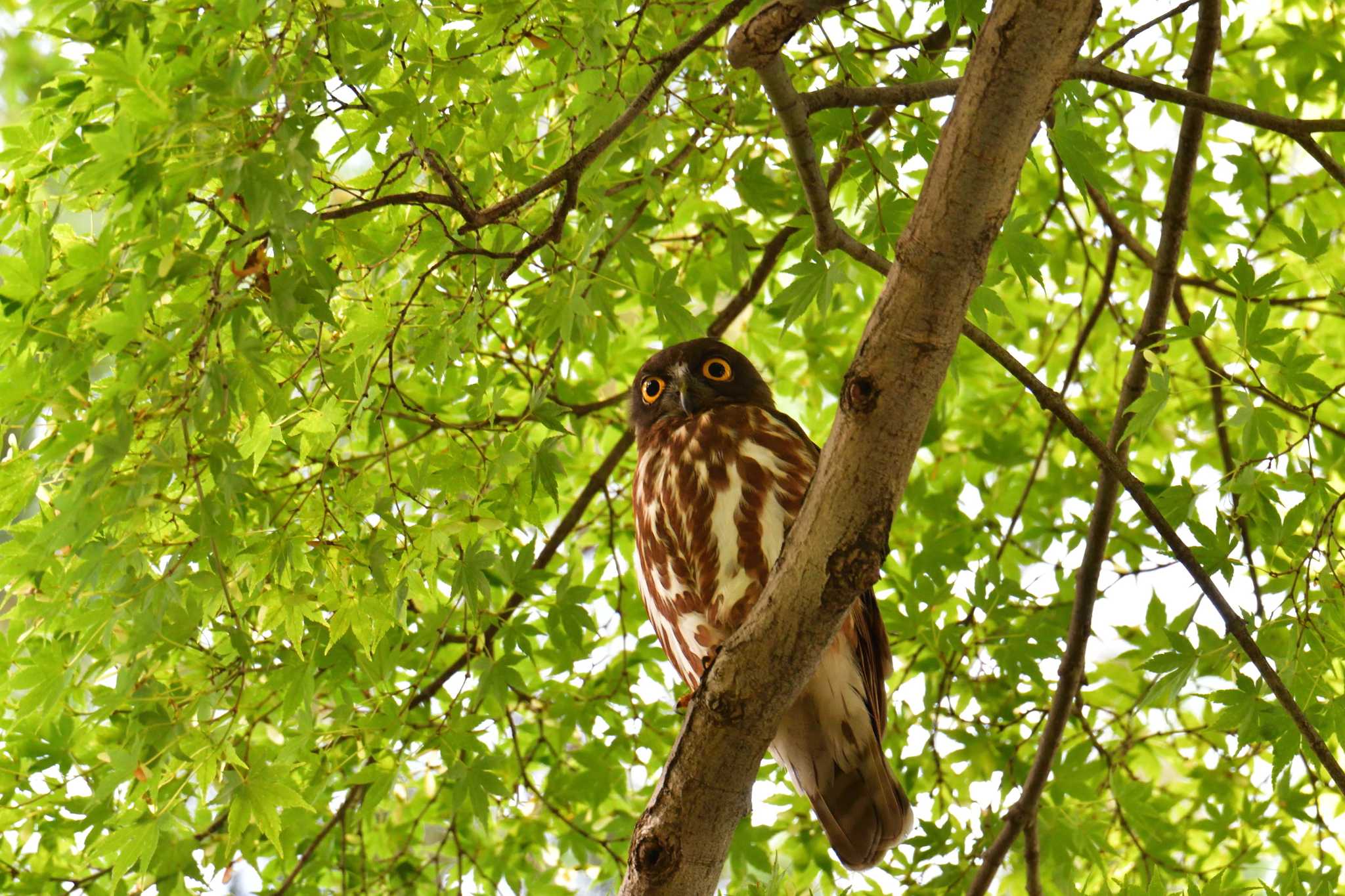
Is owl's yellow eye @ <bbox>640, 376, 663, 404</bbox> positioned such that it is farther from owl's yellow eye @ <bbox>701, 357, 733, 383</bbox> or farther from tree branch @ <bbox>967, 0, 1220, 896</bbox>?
tree branch @ <bbox>967, 0, 1220, 896</bbox>

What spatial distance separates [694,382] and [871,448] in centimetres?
189

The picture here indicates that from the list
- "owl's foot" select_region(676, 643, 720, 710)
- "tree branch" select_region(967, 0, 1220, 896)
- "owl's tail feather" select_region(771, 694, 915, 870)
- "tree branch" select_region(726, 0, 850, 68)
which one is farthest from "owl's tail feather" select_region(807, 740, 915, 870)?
"tree branch" select_region(726, 0, 850, 68)

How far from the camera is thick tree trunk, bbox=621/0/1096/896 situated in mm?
2295

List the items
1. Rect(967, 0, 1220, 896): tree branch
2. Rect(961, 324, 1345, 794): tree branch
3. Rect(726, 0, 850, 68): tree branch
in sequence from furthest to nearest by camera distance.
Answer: Rect(967, 0, 1220, 896): tree branch → Rect(961, 324, 1345, 794): tree branch → Rect(726, 0, 850, 68): tree branch

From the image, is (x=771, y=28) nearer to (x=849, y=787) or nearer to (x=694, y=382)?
(x=694, y=382)

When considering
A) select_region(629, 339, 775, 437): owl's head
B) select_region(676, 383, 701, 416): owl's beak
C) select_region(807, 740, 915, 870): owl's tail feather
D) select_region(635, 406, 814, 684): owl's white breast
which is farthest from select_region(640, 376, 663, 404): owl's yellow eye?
select_region(807, 740, 915, 870): owl's tail feather

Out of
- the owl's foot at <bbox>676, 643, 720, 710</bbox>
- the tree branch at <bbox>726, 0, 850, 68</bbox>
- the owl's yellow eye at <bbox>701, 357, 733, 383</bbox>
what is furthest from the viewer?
the owl's yellow eye at <bbox>701, 357, 733, 383</bbox>

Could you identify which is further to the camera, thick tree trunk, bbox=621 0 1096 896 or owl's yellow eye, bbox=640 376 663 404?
owl's yellow eye, bbox=640 376 663 404

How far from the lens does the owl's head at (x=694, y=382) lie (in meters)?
4.25

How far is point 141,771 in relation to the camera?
2998mm

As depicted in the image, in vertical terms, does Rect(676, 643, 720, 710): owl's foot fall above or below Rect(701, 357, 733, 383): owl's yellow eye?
below

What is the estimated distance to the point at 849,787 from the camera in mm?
3865

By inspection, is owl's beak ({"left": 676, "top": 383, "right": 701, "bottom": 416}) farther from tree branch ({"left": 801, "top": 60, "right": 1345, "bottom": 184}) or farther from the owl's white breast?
tree branch ({"left": 801, "top": 60, "right": 1345, "bottom": 184})

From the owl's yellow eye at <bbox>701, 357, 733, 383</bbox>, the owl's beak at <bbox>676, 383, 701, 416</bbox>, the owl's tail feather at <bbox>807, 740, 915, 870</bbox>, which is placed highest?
the owl's yellow eye at <bbox>701, 357, 733, 383</bbox>
